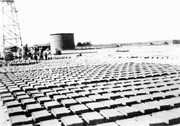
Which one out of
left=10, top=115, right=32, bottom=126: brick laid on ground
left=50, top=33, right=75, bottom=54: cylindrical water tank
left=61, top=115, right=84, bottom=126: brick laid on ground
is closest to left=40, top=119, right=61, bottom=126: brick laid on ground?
left=61, top=115, right=84, bottom=126: brick laid on ground

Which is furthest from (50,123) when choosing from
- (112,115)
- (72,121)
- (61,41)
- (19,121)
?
(61,41)

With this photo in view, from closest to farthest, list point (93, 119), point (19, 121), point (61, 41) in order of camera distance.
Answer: point (93, 119) < point (19, 121) < point (61, 41)

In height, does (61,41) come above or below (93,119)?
above

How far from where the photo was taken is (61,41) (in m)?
28.2

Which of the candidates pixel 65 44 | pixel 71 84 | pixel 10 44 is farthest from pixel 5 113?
pixel 65 44

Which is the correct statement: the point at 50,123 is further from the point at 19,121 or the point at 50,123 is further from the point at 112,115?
the point at 112,115

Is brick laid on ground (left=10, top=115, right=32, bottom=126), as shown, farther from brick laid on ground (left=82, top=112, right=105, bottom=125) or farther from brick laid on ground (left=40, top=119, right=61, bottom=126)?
brick laid on ground (left=82, top=112, right=105, bottom=125)

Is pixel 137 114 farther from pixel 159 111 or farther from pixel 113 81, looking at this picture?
pixel 113 81

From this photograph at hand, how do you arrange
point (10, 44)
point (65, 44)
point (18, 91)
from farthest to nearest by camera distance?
point (65, 44) < point (10, 44) < point (18, 91)

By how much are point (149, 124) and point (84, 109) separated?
3.56ft

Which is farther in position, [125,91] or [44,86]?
[44,86]

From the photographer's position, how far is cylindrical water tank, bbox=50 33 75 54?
2772 cm

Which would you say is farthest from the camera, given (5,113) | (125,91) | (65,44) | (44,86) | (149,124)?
(65,44)

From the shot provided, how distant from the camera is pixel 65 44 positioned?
1137 inches
